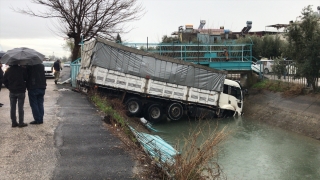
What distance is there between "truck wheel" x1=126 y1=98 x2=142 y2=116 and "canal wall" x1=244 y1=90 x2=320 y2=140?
7.21 metres

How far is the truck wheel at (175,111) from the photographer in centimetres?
1730

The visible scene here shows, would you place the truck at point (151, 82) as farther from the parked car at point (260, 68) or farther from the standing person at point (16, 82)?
the standing person at point (16, 82)

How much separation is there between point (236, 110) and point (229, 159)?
9.35 metres

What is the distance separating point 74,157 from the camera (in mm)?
5902

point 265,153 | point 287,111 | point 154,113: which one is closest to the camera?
point 265,153

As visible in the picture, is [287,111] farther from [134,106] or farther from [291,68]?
[134,106]

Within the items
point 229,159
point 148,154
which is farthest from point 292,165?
point 148,154

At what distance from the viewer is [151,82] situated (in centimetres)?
1653

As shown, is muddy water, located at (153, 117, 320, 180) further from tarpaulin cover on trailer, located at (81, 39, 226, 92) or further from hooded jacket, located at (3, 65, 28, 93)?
hooded jacket, located at (3, 65, 28, 93)

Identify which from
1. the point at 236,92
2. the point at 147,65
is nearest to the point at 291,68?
the point at 236,92

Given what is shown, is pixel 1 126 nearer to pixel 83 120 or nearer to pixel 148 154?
pixel 83 120

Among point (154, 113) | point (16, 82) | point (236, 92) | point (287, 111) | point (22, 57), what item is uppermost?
point (22, 57)

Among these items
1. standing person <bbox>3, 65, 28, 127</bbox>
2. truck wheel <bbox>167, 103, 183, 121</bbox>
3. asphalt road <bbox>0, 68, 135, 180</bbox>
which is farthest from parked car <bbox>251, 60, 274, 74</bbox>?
standing person <bbox>3, 65, 28, 127</bbox>

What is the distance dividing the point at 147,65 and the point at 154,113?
256 cm
